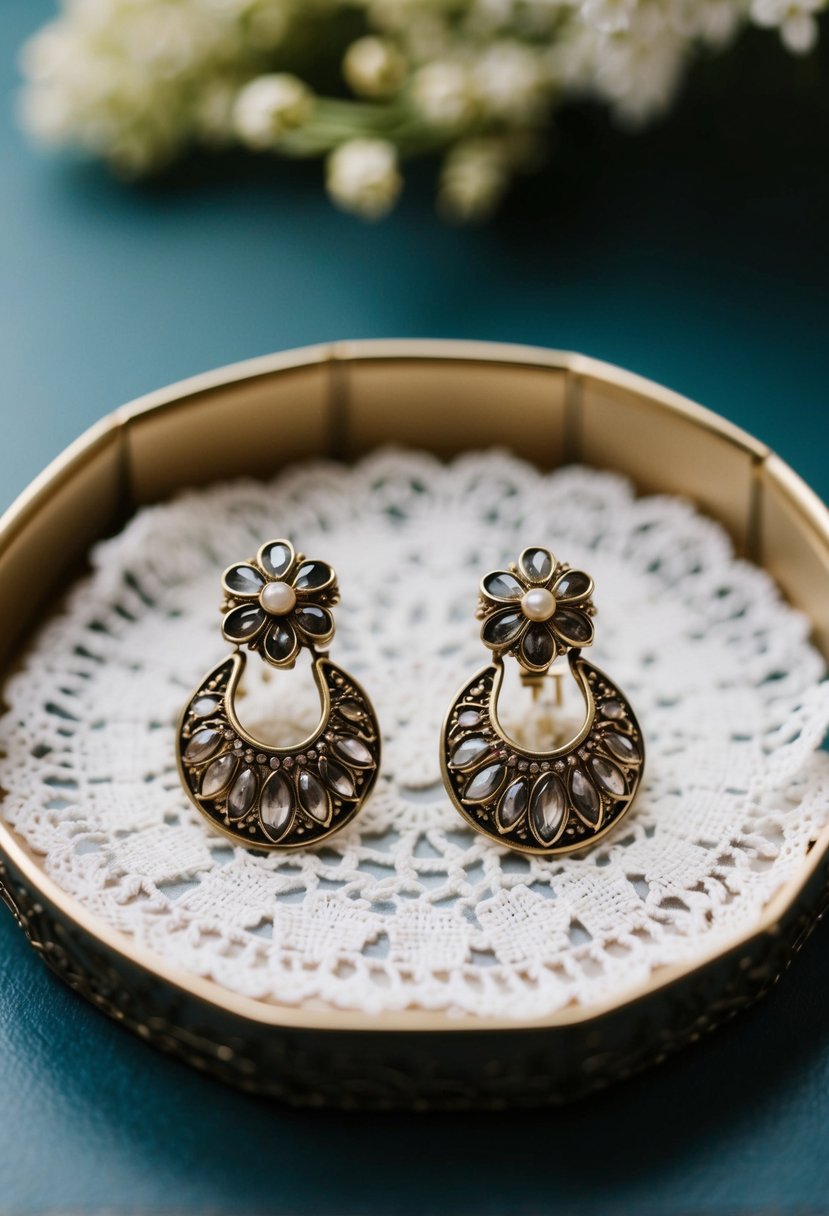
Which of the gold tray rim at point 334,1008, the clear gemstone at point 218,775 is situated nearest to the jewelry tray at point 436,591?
the gold tray rim at point 334,1008

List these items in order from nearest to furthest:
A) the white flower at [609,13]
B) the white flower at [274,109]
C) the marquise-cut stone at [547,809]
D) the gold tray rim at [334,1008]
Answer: the gold tray rim at [334,1008] < the marquise-cut stone at [547,809] < the white flower at [609,13] < the white flower at [274,109]

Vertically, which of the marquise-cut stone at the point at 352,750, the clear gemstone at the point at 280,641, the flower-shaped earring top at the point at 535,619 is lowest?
the marquise-cut stone at the point at 352,750

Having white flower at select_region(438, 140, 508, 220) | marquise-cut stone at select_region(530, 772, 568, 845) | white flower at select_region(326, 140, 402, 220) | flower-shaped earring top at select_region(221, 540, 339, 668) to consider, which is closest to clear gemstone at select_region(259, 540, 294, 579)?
flower-shaped earring top at select_region(221, 540, 339, 668)

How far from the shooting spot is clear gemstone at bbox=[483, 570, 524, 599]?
0.83m

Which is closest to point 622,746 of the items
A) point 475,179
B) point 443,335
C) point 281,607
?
point 281,607

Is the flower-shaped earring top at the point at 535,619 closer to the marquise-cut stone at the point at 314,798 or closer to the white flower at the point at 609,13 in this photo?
the marquise-cut stone at the point at 314,798

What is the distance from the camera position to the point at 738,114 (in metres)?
1.38

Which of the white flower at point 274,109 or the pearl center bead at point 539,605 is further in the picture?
the white flower at point 274,109

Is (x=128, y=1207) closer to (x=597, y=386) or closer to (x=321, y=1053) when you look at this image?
(x=321, y=1053)

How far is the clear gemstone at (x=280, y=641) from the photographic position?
Answer: 0.83m

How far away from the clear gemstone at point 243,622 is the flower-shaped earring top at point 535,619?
0.14m

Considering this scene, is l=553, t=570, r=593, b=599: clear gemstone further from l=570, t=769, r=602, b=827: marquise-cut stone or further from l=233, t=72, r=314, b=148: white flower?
l=233, t=72, r=314, b=148: white flower

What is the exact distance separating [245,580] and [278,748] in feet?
0.34

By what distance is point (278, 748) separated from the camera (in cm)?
83
